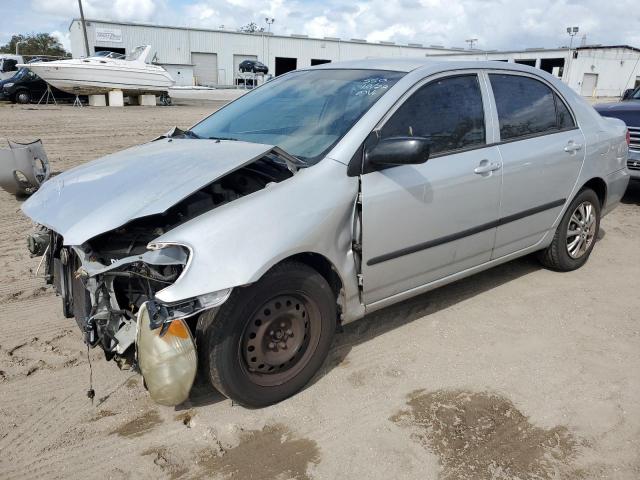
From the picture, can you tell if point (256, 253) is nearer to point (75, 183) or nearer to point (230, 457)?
point (230, 457)

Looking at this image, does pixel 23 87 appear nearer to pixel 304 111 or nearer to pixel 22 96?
pixel 22 96

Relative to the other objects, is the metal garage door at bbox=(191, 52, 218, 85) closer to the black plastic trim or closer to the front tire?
the black plastic trim

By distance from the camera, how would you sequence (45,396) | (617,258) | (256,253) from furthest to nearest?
(617,258) < (45,396) < (256,253)

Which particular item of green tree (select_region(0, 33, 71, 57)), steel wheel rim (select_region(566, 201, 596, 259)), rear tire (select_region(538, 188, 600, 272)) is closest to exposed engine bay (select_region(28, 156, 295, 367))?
rear tire (select_region(538, 188, 600, 272))

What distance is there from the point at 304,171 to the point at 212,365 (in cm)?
113

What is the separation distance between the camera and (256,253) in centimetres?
256

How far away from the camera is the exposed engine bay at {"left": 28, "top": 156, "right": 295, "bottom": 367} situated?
Result: 2496mm

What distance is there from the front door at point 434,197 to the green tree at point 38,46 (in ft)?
228

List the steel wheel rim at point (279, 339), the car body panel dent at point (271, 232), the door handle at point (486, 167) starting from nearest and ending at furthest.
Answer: the car body panel dent at point (271, 232) < the steel wheel rim at point (279, 339) < the door handle at point (486, 167)

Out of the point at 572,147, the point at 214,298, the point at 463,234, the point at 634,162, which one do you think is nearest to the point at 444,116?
the point at 463,234

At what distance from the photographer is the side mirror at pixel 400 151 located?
2910 millimetres

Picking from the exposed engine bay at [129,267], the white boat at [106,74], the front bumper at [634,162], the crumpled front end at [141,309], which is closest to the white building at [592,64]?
the white boat at [106,74]

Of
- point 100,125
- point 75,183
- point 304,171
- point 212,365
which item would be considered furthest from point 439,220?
point 100,125

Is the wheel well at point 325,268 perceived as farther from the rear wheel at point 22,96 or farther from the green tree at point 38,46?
the green tree at point 38,46
